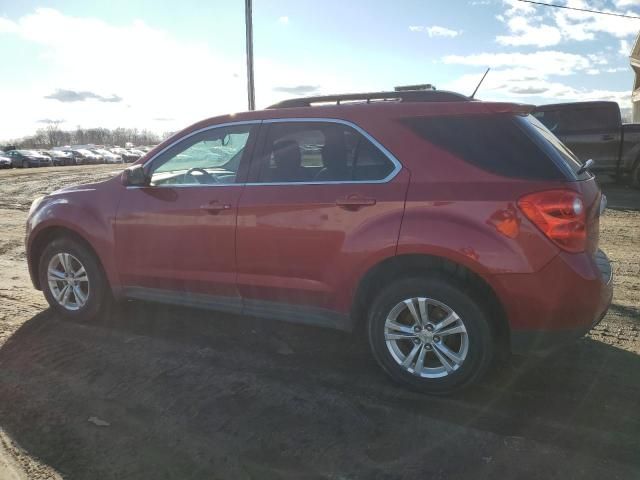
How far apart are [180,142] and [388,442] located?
2.70m

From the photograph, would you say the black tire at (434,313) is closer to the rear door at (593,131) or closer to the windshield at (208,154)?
the windshield at (208,154)

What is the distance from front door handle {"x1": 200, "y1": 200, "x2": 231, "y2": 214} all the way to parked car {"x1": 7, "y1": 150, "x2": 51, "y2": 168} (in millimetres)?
44868

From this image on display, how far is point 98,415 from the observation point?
308 cm

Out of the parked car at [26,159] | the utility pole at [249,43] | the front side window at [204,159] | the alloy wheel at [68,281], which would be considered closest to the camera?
the front side window at [204,159]

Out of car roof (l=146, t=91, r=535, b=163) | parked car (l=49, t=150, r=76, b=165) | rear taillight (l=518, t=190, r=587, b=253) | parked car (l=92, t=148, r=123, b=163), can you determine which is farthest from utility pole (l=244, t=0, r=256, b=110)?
parked car (l=92, t=148, r=123, b=163)

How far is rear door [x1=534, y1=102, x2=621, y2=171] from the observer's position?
11727mm

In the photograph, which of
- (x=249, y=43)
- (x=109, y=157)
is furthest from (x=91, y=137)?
(x=249, y=43)

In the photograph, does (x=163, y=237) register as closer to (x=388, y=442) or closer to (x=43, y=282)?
(x=43, y=282)

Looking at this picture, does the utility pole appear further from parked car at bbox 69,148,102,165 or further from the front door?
parked car at bbox 69,148,102,165

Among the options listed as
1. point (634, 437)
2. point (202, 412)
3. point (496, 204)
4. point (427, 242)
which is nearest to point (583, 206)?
point (496, 204)

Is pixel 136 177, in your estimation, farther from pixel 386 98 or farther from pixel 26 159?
pixel 26 159

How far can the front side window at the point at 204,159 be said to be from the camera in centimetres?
388

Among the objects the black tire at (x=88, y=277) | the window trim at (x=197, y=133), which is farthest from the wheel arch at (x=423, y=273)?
the black tire at (x=88, y=277)

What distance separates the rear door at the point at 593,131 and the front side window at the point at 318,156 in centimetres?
978
